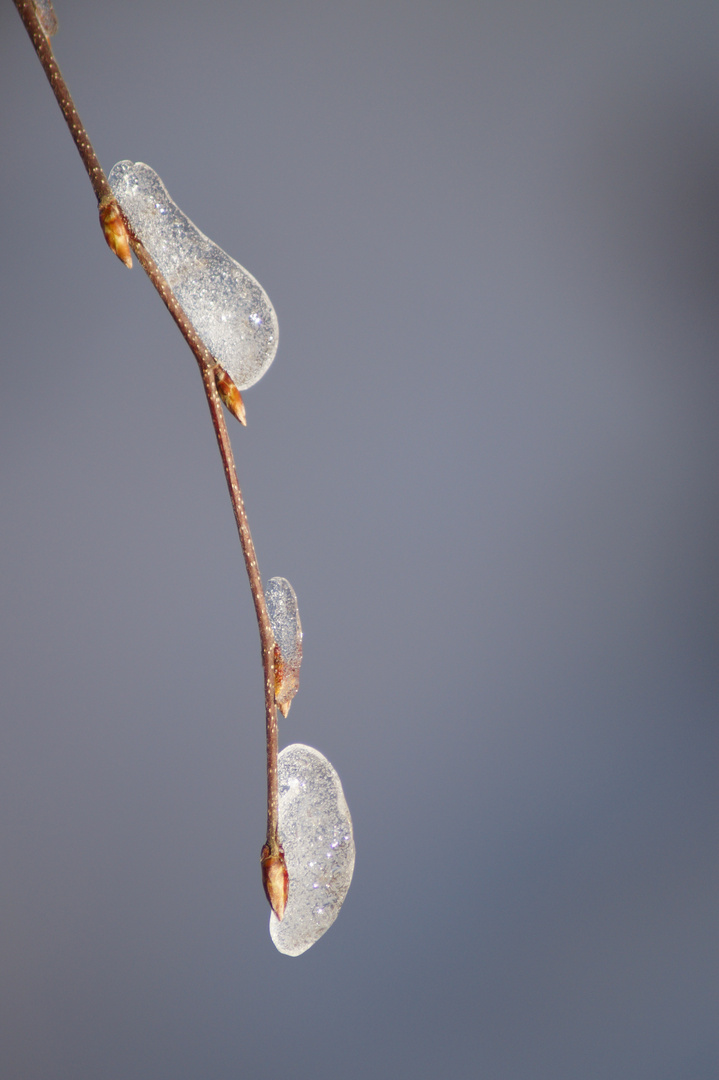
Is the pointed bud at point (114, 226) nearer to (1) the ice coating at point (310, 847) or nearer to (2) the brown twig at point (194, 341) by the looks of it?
(2) the brown twig at point (194, 341)

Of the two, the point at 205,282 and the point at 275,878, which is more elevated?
the point at 205,282

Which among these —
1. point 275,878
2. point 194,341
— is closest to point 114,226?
point 194,341

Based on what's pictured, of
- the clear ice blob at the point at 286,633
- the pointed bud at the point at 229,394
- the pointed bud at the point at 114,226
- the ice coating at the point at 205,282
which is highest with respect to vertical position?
the ice coating at the point at 205,282

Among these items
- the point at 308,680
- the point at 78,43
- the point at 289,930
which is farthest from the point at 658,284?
the point at 289,930

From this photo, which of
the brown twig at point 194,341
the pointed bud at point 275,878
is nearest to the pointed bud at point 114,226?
the brown twig at point 194,341

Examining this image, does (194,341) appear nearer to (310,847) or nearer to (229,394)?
(229,394)

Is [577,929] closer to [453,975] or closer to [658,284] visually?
[453,975]
